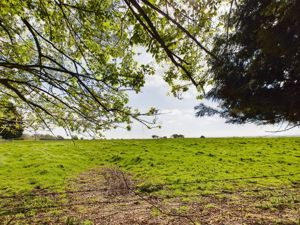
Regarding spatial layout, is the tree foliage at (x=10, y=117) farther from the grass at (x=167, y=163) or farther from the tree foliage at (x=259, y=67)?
the tree foliage at (x=259, y=67)

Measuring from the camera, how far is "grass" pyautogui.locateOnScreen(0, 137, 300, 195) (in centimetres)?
1346

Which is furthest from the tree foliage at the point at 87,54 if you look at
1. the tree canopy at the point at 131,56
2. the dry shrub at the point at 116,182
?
the dry shrub at the point at 116,182

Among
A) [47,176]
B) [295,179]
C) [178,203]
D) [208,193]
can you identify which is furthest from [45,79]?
[295,179]

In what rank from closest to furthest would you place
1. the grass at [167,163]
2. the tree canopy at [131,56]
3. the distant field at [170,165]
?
the tree canopy at [131,56], the distant field at [170,165], the grass at [167,163]

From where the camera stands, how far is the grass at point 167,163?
1346 cm

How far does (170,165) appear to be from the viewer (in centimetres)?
1692

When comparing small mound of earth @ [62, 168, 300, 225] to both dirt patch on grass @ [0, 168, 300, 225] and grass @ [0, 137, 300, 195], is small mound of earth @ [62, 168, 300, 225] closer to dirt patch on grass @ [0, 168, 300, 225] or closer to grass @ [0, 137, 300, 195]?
dirt patch on grass @ [0, 168, 300, 225]

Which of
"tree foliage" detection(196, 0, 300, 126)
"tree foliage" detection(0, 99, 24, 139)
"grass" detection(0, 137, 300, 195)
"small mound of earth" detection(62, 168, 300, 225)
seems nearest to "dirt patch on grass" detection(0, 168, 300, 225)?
"small mound of earth" detection(62, 168, 300, 225)

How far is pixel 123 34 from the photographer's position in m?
6.71

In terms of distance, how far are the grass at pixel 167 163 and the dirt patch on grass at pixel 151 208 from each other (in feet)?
4.52

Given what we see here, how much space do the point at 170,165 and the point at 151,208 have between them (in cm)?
777

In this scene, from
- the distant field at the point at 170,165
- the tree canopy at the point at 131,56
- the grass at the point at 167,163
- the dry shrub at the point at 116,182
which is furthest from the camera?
the grass at the point at 167,163

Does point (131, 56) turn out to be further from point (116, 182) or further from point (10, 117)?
point (116, 182)

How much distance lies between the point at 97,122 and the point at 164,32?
2.89m
